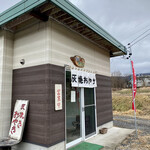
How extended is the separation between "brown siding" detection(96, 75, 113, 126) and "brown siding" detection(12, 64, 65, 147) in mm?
2039

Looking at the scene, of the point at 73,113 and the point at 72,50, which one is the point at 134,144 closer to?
the point at 73,113

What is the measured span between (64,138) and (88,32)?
3171 mm

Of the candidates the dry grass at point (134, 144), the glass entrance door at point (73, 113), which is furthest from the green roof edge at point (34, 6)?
the dry grass at point (134, 144)

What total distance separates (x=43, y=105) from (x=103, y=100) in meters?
3.02

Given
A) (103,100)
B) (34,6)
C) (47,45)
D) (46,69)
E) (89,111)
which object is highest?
(34,6)

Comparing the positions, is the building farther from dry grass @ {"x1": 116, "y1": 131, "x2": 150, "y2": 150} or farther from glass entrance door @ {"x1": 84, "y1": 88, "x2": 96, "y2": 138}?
dry grass @ {"x1": 116, "y1": 131, "x2": 150, "y2": 150}

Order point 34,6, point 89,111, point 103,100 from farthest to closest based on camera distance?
point 103,100
point 89,111
point 34,6

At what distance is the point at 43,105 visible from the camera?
3.04m

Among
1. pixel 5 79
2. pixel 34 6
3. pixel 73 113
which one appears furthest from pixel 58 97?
pixel 34 6

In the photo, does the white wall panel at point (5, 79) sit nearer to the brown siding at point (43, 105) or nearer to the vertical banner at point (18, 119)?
the vertical banner at point (18, 119)

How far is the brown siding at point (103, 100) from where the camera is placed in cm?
502

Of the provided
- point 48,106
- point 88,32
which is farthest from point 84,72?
point 48,106

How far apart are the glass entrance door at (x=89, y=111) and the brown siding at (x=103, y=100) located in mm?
293

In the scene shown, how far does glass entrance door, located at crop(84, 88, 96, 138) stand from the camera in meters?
4.39
